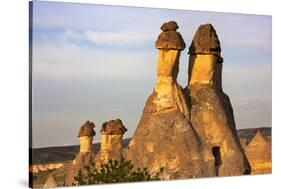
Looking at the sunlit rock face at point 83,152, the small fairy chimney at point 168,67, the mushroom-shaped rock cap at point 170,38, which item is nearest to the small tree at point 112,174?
the sunlit rock face at point 83,152

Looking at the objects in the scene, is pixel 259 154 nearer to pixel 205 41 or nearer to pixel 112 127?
pixel 205 41

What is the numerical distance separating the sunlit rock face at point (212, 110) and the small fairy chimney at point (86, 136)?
1.06 metres

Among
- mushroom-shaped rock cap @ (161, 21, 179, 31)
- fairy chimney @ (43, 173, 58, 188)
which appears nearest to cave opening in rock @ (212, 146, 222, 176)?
mushroom-shaped rock cap @ (161, 21, 179, 31)

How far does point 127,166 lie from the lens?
6324mm

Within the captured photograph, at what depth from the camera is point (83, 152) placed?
6.09 meters

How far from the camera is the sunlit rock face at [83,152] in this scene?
609 centimetres

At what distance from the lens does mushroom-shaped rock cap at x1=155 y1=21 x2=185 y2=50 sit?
643 centimetres

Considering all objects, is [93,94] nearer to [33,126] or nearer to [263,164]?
[33,126]

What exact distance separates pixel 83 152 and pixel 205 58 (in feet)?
5.07

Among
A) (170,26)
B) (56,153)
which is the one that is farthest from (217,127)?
(56,153)

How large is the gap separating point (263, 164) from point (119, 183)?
5.11ft

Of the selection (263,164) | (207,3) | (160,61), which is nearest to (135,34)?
(160,61)

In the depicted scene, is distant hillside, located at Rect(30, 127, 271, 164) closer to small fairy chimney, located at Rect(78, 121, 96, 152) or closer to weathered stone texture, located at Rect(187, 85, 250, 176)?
small fairy chimney, located at Rect(78, 121, 96, 152)

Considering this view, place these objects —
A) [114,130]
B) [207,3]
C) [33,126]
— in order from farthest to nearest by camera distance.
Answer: [207,3] → [114,130] → [33,126]
